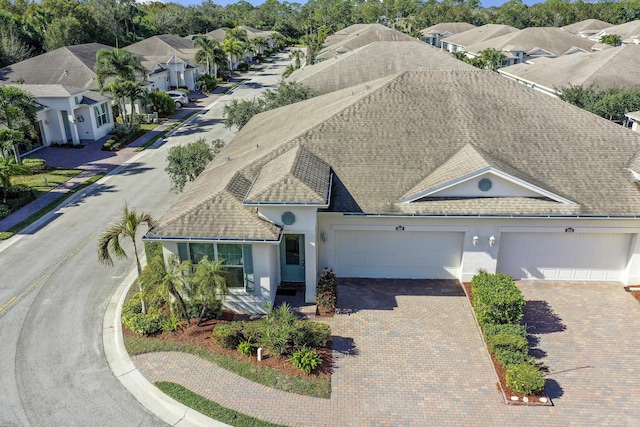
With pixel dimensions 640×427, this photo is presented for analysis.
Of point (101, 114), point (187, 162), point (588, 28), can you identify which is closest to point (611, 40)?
point (588, 28)

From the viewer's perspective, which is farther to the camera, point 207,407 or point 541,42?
point 541,42

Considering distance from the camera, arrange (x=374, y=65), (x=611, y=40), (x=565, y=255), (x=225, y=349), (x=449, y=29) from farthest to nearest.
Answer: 1. (x=449, y=29)
2. (x=611, y=40)
3. (x=374, y=65)
4. (x=565, y=255)
5. (x=225, y=349)

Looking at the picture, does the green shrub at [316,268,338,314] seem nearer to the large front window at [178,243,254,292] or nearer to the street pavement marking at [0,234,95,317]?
the large front window at [178,243,254,292]

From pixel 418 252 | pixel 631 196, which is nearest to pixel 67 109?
pixel 418 252

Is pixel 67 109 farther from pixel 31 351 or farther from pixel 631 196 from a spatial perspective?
pixel 631 196

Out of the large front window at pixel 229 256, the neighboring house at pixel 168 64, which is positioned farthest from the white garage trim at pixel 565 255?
the neighboring house at pixel 168 64

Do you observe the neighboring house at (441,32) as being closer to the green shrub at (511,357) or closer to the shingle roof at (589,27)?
the shingle roof at (589,27)

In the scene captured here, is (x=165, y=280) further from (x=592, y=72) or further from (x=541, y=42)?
(x=541, y=42)

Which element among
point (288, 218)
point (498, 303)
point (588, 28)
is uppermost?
point (588, 28)

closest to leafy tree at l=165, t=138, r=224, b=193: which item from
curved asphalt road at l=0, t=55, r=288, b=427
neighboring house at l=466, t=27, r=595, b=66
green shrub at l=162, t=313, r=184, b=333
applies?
curved asphalt road at l=0, t=55, r=288, b=427
